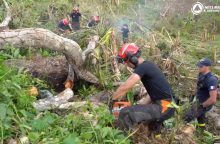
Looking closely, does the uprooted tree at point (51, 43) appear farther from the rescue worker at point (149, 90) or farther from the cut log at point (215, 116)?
the cut log at point (215, 116)

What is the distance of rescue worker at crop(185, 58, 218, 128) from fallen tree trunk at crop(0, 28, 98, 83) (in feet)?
5.94

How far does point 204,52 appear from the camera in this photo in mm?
10516

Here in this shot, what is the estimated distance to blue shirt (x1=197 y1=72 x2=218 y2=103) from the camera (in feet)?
18.3

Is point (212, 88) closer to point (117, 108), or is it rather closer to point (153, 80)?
point (153, 80)

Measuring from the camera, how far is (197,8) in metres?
16.1

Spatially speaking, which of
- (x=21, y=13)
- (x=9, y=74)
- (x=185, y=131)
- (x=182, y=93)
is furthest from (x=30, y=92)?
(x=21, y=13)

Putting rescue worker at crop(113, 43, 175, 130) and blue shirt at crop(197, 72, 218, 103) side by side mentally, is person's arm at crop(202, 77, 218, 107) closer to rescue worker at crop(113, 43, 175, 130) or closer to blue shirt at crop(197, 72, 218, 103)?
blue shirt at crop(197, 72, 218, 103)

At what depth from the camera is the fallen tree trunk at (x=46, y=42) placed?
18.0ft

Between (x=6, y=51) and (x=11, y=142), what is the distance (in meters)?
2.20

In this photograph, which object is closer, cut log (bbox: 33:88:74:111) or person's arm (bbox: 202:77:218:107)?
cut log (bbox: 33:88:74:111)

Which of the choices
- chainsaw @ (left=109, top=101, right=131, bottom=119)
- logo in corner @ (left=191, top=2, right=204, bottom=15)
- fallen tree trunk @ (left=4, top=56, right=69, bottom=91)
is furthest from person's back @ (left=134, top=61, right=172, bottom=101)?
logo in corner @ (left=191, top=2, right=204, bottom=15)

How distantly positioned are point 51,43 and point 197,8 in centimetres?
1156

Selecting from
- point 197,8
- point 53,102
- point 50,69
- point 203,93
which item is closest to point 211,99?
point 203,93

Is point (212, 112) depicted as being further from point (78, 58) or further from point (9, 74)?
point (9, 74)
